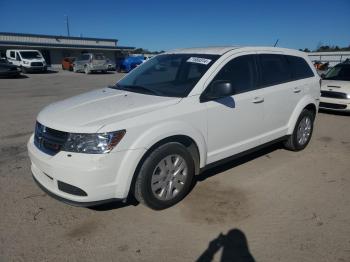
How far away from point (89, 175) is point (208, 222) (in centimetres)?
139

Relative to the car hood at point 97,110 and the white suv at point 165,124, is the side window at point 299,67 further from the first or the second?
the car hood at point 97,110

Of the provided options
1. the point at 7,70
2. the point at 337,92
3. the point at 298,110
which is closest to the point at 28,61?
the point at 7,70

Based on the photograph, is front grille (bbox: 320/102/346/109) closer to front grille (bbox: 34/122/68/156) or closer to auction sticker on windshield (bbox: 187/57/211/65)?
auction sticker on windshield (bbox: 187/57/211/65)

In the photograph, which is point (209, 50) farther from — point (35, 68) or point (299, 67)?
point (35, 68)

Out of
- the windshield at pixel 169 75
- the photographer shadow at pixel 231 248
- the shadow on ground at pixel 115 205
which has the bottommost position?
the photographer shadow at pixel 231 248

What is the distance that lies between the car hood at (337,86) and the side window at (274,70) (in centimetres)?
471

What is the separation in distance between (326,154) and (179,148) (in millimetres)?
3418

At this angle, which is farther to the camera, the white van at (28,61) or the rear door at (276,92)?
the white van at (28,61)

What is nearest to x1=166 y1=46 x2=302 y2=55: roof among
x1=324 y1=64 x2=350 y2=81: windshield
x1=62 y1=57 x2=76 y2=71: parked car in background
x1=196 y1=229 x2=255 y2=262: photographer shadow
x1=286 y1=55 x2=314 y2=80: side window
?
x1=286 y1=55 x2=314 y2=80: side window

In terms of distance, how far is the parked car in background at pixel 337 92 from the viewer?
9.12 m

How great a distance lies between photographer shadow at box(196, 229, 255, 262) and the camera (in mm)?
2943

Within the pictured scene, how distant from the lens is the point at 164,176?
3.69 metres

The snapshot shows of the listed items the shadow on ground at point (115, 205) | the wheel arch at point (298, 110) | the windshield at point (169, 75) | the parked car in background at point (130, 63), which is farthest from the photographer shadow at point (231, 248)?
the parked car in background at point (130, 63)

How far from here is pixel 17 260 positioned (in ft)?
9.58
